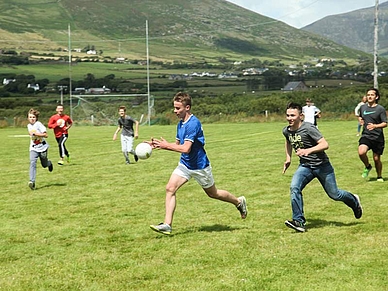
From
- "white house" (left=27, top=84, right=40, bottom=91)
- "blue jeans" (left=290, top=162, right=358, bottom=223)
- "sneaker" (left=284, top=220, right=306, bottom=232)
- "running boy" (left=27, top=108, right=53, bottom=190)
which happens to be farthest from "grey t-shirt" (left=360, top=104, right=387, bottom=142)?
"white house" (left=27, top=84, right=40, bottom=91)

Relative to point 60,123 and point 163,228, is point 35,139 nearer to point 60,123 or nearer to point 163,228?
point 60,123

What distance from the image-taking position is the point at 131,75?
102312 mm

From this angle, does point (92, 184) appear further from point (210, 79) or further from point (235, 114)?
point (210, 79)

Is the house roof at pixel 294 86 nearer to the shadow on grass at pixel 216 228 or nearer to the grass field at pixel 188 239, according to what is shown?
the grass field at pixel 188 239

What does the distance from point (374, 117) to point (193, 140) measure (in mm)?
6245

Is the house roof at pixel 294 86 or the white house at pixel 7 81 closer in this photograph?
the house roof at pixel 294 86

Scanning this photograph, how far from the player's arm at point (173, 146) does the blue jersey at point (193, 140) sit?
0.29 feet

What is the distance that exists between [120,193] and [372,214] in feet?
19.3

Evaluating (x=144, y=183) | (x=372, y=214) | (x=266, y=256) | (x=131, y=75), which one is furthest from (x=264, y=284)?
(x=131, y=75)

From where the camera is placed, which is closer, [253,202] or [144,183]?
[253,202]

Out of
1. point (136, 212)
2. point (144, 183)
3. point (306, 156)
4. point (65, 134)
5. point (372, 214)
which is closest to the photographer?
point (306, 156)

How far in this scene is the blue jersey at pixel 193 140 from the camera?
9.15m

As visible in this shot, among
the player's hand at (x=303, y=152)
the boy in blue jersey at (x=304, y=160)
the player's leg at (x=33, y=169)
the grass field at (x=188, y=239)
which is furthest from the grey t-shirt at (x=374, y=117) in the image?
the player's leg at (x=33, y=169)

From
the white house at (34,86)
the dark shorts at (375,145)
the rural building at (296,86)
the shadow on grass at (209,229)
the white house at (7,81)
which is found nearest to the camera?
the shadow on grass at (209,229)
